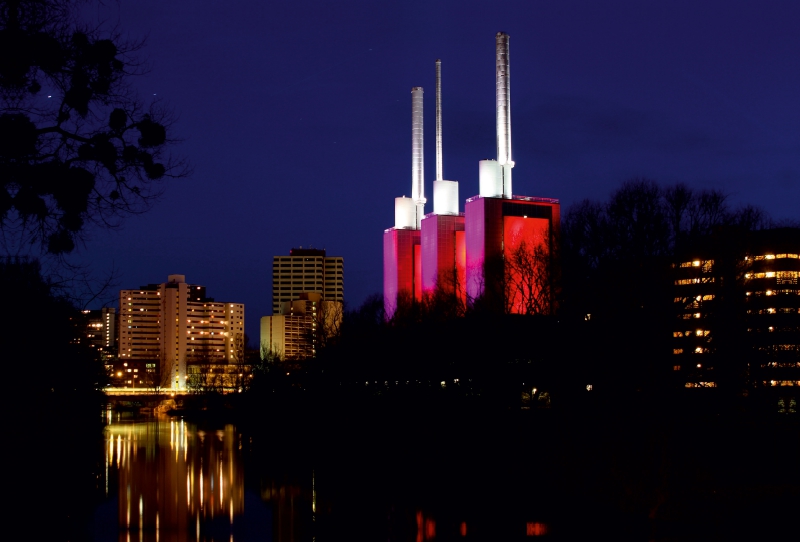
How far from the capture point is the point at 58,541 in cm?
2253

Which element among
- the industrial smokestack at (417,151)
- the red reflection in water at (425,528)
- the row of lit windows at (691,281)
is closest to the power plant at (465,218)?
the industrial smokestack at (417,151)

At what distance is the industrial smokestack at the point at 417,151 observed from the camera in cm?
15950

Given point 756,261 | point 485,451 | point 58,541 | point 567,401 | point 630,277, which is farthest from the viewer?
point 756,261

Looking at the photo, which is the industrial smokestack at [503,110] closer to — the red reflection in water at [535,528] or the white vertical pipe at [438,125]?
the white vertical pipe at [438,125]

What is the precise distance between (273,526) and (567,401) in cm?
1709

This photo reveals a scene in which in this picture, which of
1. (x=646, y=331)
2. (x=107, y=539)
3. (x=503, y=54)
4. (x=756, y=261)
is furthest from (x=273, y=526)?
(x=503, y=54)

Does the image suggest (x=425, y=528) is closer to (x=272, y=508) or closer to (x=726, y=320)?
(x=272, y=508)

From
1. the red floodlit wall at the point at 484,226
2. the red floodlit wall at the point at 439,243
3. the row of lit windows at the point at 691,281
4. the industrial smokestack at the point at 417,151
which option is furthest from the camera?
the industrial smokestack at the point at 417,151

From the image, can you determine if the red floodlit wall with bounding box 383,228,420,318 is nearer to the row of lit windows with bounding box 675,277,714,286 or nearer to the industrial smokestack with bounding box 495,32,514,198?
the industrial smokestack with bounding box 495,32,514,198

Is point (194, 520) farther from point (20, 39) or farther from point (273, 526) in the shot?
point (20, 39)

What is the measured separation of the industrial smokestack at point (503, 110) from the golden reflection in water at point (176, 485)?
84.5m

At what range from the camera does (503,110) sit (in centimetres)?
13938

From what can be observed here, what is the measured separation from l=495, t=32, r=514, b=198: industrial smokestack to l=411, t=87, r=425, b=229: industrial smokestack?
73.5ft

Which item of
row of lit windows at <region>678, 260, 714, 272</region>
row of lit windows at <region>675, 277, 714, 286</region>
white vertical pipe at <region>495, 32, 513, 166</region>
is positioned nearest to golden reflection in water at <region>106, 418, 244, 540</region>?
row of lit windows at <region>675, 277, 714, 286</region>
